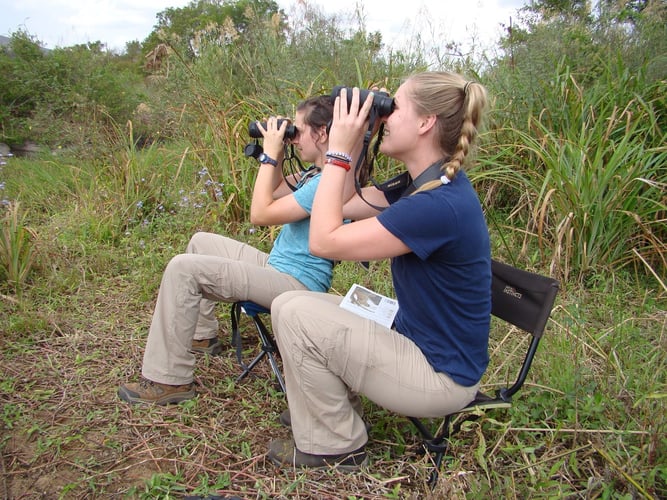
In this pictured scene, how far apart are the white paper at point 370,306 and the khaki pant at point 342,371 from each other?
9 cm

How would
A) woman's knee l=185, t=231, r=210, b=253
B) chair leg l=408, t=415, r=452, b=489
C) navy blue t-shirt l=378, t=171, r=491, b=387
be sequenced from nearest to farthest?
navy blue t-shirt l=378, t=171, r=491, b=387, chair leg l=408, t=415, r=452, b=489, woman's knee l=185, t=231, r=210, b=253

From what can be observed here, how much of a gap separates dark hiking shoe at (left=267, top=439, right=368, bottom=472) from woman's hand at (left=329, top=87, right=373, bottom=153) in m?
0.97

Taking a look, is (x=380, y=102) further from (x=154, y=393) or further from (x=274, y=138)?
(x=154, y=393)

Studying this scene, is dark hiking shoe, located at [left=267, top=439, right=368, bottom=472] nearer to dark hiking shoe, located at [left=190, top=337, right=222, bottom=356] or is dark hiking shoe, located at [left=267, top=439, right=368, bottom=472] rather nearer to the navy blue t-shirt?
the navy blue t-shirt

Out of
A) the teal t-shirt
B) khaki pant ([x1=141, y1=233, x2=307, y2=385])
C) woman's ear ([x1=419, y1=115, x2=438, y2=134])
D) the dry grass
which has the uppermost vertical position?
woman's ear ([x1=419, y1=115, x2=438, y2=134])

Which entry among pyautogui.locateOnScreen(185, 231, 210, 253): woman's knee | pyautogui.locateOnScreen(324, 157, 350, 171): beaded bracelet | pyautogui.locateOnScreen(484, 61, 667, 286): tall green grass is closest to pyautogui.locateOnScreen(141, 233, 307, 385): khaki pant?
pyautogui.locateOnScreen(185, 231, 210, 253): woman's knee

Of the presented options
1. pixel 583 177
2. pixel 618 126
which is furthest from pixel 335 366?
pixel 618 126

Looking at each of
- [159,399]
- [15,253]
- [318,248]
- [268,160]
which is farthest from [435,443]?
[15,253]

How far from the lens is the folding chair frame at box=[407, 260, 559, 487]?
1539 mm

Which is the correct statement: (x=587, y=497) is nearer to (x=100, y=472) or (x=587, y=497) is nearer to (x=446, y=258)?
(x=446, y=258)

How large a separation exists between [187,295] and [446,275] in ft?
3.43

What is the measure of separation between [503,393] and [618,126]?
8.41 ft

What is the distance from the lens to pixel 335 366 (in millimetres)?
1575

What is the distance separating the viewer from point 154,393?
2.09 m
